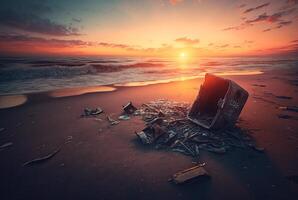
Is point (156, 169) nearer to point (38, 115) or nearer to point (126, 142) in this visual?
point (126, 142)

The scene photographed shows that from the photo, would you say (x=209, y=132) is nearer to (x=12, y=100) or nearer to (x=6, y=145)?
(x=6, y=145)

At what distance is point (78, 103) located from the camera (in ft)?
40.0

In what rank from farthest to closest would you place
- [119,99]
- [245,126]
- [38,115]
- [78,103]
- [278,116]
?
[119,99] < [78,103] < [38,115] < [278,116] < [245,126]

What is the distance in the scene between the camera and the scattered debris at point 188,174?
16.0ft

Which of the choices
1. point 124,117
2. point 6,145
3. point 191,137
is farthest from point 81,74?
point 191,137

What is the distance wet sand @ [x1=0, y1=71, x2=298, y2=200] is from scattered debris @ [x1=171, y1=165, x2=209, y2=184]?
153mm

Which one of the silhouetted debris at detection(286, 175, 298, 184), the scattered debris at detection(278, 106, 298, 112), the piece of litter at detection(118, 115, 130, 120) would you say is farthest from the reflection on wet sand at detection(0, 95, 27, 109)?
the scattered debris at detection(278, 106, 298, 112)

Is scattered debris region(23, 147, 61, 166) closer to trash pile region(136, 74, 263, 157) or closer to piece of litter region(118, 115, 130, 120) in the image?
trash pile region(136, 74, 263, 157)

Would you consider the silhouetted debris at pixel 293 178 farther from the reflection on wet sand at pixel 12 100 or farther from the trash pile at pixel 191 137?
the reflection on wet sand at pixel 12 100

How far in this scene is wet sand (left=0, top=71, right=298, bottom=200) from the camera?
15.2 feet

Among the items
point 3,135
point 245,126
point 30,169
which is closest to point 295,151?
point 245,126

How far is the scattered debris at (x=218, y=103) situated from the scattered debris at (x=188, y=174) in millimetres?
2300

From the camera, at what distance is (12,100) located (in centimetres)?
1283

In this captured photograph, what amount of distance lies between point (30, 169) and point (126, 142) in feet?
10.7
